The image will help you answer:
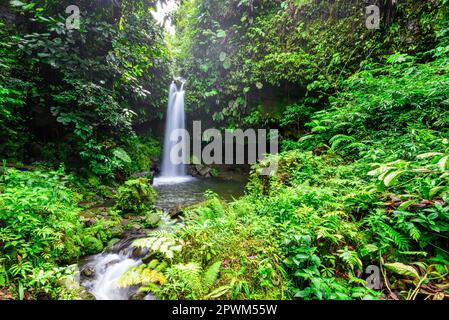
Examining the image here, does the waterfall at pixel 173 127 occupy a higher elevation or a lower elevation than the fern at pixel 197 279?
higher

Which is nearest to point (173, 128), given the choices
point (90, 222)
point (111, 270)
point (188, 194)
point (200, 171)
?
point (200, 171)

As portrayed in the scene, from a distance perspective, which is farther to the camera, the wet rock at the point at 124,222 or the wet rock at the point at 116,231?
the wet rock at the point at 124,222

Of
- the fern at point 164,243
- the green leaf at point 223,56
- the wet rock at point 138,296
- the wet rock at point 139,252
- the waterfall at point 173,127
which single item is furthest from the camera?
the waterfall at point 173,127

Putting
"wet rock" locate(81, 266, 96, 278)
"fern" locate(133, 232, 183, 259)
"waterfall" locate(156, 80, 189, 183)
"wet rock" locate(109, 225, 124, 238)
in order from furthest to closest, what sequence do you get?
"waterfall" locate(156, 80, 189, 183) < "wet rock" locate(109, 225, 124, 238) < "wet rock" locate(81, 266, 96, 278) < "fern" locate(133, 232, 183, 259)

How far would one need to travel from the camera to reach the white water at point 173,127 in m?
12.2

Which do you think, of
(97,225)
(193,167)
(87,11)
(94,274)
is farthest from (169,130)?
(94,274)

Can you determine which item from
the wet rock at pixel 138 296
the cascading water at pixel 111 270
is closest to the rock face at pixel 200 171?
the cascading water at pixel 111 270

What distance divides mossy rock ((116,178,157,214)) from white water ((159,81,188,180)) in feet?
21.4

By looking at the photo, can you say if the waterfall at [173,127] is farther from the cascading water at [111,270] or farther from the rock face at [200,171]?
the cascading water at [111,270]

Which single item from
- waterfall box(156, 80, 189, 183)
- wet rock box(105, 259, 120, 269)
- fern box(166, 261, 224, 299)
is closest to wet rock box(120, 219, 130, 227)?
wet rock box(105, 259, 120, 269)

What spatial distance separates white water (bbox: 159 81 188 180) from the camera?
1221cm

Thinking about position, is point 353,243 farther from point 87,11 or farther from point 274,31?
point 274,31

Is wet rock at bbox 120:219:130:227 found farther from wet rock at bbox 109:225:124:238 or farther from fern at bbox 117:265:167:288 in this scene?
fern at bbox 117:265:167:288

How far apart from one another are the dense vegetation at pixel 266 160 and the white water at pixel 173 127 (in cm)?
125
